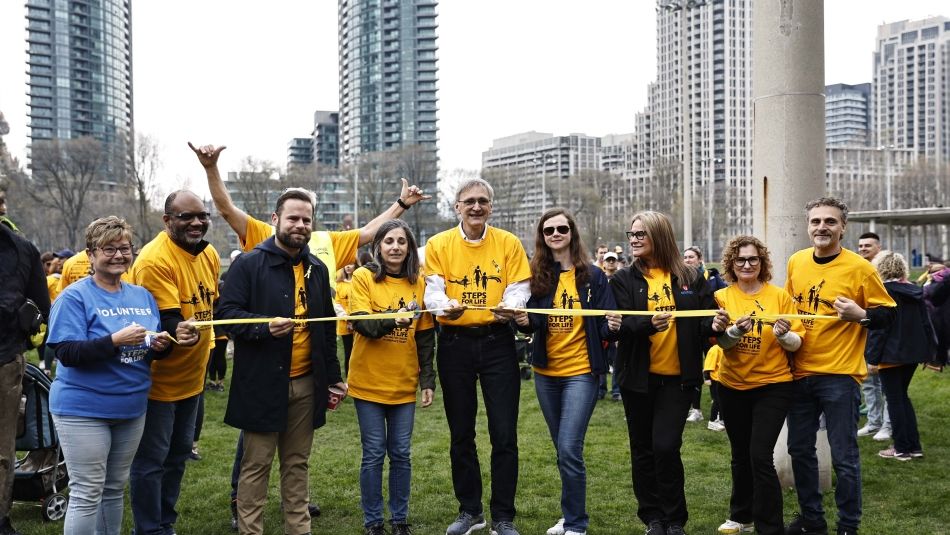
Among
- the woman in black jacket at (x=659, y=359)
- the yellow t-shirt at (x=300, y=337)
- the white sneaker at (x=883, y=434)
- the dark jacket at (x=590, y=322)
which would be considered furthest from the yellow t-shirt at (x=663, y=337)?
the white sneaker at (x=883, y=434)

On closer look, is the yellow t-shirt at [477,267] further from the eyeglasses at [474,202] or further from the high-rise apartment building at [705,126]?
the high-rise apartment building at [705,126]

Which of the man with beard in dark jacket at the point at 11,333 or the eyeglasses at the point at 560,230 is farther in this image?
the eyeglasses at the point at 560,230

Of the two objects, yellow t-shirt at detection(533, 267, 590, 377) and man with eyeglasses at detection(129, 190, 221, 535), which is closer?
man with eyeglasses at detection(129, 190, 221, 535)

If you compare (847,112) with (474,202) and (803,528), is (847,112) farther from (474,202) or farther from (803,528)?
(474,202)

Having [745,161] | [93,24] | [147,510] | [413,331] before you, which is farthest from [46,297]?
[93,24]

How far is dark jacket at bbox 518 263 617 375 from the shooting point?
5.46m

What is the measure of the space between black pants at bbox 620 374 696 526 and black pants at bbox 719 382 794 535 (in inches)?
14.6

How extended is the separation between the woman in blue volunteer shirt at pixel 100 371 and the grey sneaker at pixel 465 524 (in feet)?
7.60

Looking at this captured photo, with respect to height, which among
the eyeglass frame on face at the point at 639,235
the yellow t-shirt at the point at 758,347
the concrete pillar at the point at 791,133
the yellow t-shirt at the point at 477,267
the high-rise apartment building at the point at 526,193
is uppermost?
the high-rise apartment building at the point at 526,193

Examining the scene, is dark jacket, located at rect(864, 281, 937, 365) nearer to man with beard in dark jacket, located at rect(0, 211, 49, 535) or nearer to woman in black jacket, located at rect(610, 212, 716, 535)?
woman in black jacket, located at rect(610, 212, 716, 535)

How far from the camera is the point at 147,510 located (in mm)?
5082

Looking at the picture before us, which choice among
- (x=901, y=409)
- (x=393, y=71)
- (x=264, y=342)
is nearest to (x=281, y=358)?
(x=264, y=342)

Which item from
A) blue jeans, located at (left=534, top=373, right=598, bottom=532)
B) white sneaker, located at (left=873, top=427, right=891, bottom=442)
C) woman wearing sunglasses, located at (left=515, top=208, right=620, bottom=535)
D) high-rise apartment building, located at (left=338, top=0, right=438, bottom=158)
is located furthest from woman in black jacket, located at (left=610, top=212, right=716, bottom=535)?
high-rise apartment building, located at (left=338, top=0, right=438, bottom=158)

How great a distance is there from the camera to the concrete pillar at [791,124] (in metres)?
6.79
